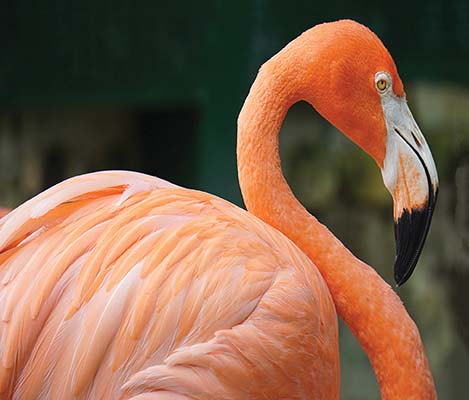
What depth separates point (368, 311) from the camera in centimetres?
229

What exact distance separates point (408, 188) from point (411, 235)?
115 mm

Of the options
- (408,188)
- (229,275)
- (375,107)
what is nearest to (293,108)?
(375,107)

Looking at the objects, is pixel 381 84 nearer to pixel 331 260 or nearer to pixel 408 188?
pixel 408 188

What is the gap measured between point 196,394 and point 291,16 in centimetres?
314

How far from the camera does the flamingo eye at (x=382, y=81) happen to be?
2.31 meters

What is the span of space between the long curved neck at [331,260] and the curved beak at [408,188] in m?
0.10

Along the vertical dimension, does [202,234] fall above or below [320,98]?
below

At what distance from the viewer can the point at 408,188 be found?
2.27 metres

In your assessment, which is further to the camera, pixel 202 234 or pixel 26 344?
pixel 202 234

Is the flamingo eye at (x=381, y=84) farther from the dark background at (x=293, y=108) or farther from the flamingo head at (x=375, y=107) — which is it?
the dark background at (x=293, y=108)

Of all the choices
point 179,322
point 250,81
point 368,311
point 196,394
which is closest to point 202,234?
point 179,322

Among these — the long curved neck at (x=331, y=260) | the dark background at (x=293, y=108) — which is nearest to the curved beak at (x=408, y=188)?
the long curved neck at (x=331, y=260)

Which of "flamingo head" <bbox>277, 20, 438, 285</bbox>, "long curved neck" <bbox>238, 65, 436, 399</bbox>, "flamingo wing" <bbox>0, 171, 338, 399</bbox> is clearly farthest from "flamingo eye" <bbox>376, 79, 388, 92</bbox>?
"flamingo wing" <bbox>0, 171, 338, 399</bbox>

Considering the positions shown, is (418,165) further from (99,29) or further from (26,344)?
(99,29)
